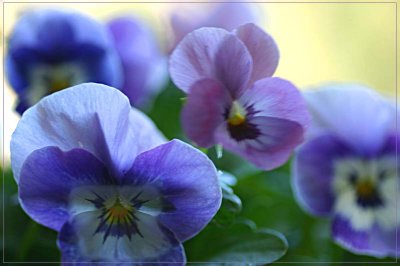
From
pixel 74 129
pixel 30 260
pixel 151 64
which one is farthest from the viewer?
pixel 151 64

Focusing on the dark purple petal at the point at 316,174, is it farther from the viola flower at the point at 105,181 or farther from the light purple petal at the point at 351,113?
the viola flower at the point at 105,181

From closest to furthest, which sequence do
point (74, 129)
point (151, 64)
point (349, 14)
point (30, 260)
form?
point (74, 129) → point (30, 260) → point (151, 64) → point (349, 14)

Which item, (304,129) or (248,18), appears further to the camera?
(248,18)

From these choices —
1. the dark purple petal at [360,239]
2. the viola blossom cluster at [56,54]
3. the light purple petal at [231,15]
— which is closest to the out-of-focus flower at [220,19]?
the light purple petal at [231,15]

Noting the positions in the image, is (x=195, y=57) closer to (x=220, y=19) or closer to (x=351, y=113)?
(x=351, y=113)

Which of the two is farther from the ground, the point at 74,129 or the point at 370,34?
the point at 74,129

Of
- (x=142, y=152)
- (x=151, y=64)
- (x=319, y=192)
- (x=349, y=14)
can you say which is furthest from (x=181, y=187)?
(x=349, y=14)

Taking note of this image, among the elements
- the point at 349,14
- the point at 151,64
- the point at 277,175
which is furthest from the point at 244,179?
the point at 349,14

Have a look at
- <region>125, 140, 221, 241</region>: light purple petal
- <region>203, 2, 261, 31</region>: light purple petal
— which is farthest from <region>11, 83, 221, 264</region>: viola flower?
<region>203, 2, 261, 31</region>: light purple petal

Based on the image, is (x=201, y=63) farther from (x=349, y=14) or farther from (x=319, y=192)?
(x=349, y=14)
